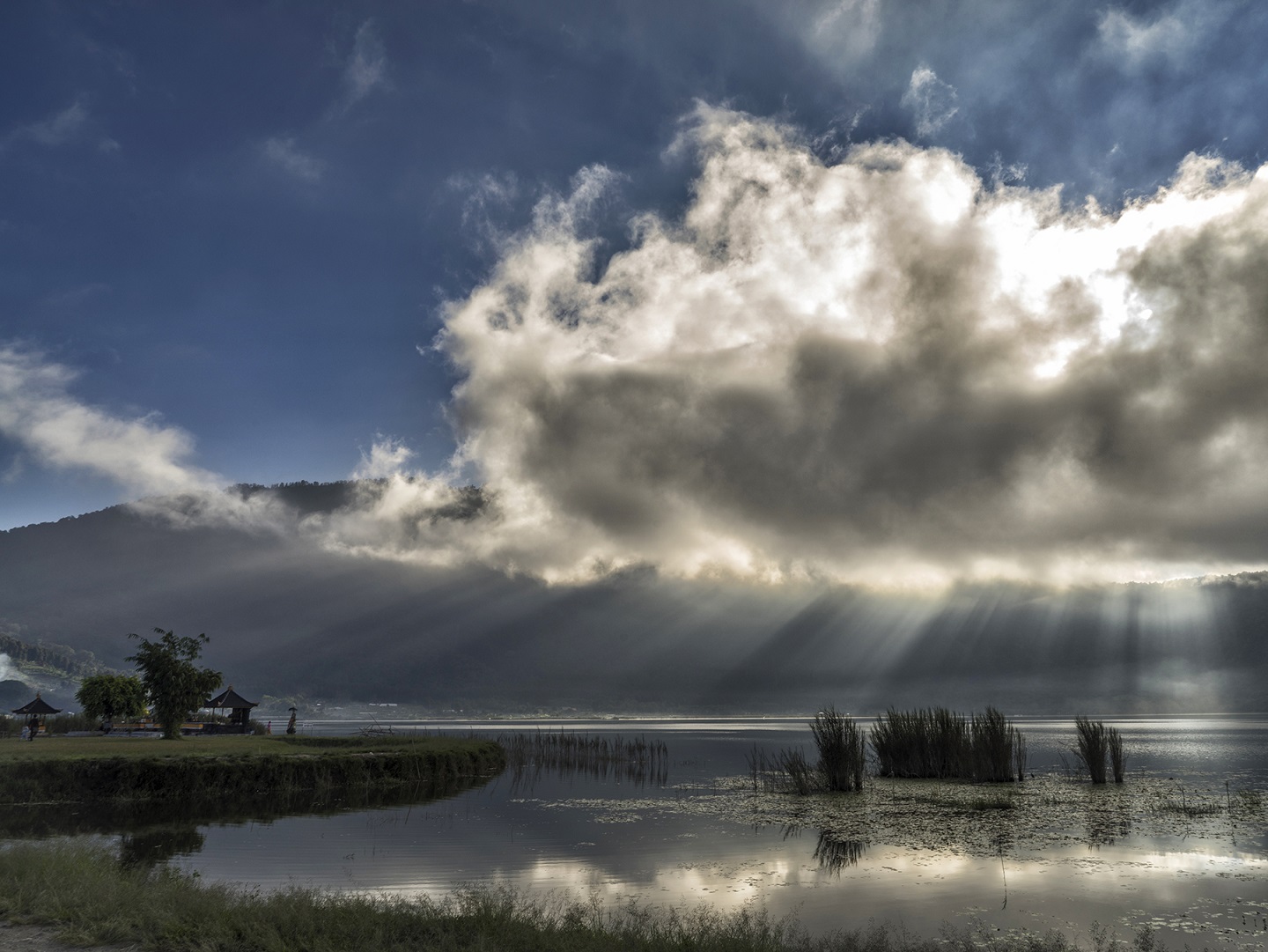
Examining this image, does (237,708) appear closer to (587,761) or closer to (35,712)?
(35,712)

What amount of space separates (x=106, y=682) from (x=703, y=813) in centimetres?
4677

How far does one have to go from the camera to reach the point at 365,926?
9.83 meters

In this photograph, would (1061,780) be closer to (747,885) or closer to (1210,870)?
(1210,870)

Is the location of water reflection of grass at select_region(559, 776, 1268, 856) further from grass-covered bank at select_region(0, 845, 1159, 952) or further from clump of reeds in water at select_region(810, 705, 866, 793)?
grass-covered bank at select_region(0, 845, 1159, 952)

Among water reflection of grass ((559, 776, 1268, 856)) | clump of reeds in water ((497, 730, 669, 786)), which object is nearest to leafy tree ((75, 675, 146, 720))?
clump of reeds in water ((497, 730, 669, 786))

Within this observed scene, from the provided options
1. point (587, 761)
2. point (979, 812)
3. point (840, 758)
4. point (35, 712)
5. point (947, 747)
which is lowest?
point (587, 761)

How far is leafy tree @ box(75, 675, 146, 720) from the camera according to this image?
175 feet

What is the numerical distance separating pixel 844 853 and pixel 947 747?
18.6 metres

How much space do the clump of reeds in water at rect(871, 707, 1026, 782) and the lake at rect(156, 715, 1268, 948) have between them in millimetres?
1619

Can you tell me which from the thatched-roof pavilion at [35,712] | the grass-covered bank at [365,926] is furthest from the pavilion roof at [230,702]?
the grass-covered bank at [365,926]

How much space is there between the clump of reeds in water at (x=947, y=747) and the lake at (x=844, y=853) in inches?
63.7

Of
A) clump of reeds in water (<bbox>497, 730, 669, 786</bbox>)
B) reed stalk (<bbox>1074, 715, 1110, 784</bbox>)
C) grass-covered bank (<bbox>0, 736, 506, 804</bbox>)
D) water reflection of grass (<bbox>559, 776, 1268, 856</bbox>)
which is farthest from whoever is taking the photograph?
clump of reeds in water (<bbox>497, 730, 669, 786</bbox>)

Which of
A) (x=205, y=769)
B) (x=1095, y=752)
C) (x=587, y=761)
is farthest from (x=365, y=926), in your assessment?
(x=587, y=761)

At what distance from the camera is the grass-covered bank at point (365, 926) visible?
943 centimetres
